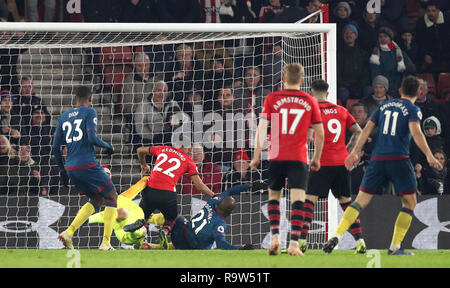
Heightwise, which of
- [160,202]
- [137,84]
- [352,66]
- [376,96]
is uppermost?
[352,66]

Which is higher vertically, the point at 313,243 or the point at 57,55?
the point at 57,55

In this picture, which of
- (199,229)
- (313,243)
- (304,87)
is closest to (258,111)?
(304,87)

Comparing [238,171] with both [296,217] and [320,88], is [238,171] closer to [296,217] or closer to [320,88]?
[320,88]

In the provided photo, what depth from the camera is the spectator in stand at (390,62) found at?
14.0 meters

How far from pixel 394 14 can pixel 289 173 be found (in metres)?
8.07

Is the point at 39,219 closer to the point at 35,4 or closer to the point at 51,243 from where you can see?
the point at 51,243

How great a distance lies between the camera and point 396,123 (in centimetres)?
791

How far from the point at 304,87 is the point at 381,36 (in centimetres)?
344

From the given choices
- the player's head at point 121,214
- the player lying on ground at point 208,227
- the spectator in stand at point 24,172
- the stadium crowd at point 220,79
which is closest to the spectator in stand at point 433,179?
the stadium crowd at point 220,79

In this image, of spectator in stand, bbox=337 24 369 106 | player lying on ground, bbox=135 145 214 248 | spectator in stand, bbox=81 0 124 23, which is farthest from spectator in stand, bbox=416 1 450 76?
player lying on ground, bbox=135 145 214 248

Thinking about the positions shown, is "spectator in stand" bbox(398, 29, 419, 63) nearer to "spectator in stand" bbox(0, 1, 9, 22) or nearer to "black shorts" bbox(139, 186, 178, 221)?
"black shorts" bbox(139, 186, 178, 221)

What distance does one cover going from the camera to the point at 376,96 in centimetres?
1321

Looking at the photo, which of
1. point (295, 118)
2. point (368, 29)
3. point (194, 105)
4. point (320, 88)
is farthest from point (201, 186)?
point (368, 29)

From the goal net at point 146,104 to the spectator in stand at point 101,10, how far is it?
0.64 meters
